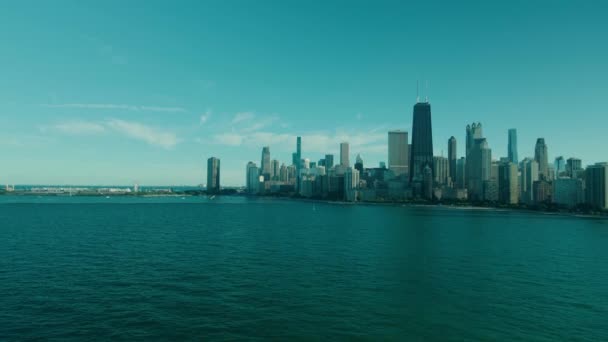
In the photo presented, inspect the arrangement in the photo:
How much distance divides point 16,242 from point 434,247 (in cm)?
9779

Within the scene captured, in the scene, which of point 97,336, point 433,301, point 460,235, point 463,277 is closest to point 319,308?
point 433,301

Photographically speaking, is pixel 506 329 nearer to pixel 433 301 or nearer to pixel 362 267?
pixel 433 301

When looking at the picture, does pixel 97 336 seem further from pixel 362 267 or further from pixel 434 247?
pixel 434 247

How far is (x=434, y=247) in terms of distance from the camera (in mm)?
86750

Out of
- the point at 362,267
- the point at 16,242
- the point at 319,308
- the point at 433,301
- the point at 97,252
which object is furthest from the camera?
the point at 16,242

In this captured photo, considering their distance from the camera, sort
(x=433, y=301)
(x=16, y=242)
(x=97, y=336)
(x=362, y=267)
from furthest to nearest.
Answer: (x=16, y=242) → (x=362, y=267) → (x=433, y=301) → (x=97, y=336)

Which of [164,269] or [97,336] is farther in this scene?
[164,269]

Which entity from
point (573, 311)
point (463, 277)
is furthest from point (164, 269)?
point (573, 311)

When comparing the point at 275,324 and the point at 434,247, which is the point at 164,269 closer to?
the point at 275,324

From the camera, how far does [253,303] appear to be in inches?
1651

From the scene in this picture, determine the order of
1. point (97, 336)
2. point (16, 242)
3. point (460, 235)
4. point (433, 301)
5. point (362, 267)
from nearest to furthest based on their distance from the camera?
point (97, 336)
point (433, 301)
point (362, 267)
point (16, 242)
point (460, 235)

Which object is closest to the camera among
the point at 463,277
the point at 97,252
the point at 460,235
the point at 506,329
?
the point at 506,329

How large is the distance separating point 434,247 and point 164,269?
61500mm

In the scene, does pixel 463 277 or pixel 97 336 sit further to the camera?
pixel 463 277
